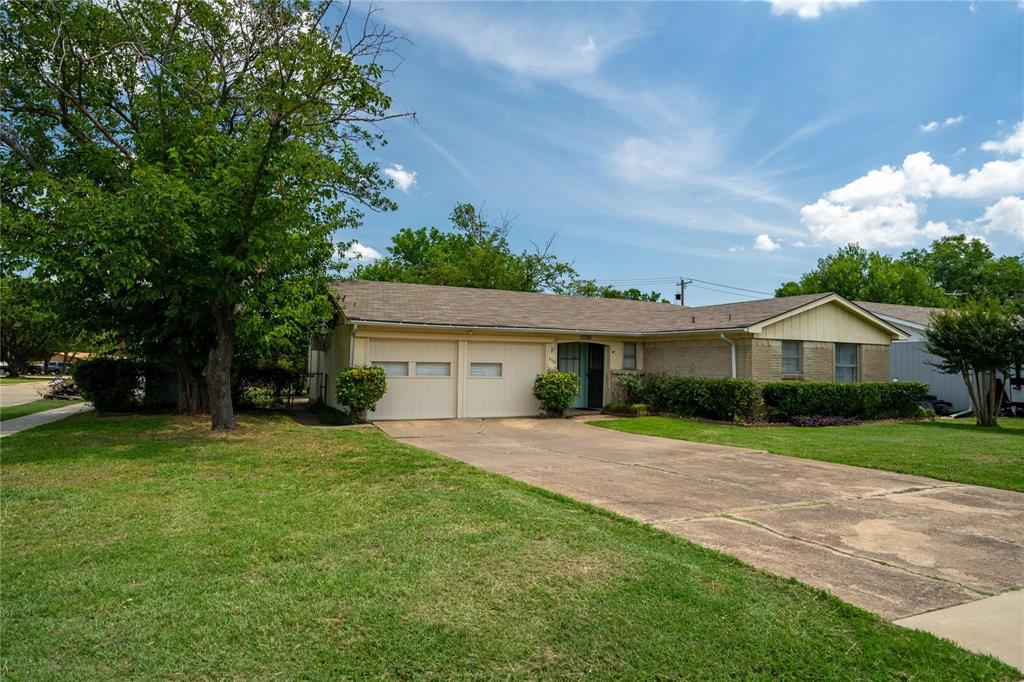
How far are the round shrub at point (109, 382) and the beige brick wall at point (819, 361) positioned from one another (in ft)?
60.2

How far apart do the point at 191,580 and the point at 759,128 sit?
51.0 feet

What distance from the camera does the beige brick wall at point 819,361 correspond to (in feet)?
57.3

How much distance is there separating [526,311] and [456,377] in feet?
12.5

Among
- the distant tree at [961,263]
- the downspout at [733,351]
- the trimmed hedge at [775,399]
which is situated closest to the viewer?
the trimmed hedge at [775,399]

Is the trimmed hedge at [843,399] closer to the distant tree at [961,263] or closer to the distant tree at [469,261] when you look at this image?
the distant tree at [469,261]

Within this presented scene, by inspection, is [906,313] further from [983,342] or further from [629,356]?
[629,356]

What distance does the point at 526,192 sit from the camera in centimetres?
2819

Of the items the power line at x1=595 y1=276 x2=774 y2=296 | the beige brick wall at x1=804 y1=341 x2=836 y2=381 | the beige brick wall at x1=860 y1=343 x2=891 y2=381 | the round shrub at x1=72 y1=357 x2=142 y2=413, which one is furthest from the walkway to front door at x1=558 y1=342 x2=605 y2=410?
the power line at x1=595 y1=276 x2=774 y2=296

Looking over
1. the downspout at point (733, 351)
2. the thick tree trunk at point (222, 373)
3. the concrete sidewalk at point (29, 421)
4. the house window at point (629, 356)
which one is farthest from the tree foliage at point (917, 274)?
the concrete sidewalk at point (29, 421)

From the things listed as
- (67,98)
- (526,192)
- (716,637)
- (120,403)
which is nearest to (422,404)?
(120,403)

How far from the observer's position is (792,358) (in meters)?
17.3

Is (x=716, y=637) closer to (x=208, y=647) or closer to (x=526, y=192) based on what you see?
(x=208, y=647)

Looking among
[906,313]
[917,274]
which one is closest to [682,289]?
[917,274]

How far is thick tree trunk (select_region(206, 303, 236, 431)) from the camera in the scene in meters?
12.2
